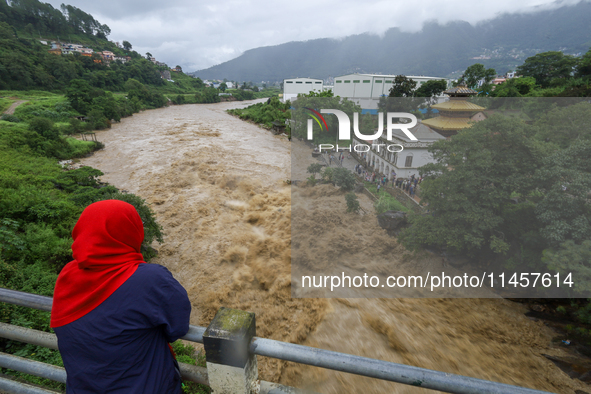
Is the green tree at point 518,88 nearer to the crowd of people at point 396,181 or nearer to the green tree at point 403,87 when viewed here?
the green tree at point 403,87

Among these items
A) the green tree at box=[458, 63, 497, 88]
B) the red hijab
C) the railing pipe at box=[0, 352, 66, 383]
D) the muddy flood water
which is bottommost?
the muddy flood water

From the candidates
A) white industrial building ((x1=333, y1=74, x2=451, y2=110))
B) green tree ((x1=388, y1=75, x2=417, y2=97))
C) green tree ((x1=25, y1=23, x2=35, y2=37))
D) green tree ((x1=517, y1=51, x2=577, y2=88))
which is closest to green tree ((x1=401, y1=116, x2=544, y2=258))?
green tree ((x1=388, y1=75, x2=417, y2=97))

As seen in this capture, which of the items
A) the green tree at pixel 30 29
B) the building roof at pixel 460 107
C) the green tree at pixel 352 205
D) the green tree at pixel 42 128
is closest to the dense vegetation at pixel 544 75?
the building roof at pixel 460 107

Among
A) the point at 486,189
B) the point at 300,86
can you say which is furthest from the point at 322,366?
the point at 300,86

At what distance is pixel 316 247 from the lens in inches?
430

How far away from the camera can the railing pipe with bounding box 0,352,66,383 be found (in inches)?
69.5

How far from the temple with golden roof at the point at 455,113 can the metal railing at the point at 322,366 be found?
537 inches

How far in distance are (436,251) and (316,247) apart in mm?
4138

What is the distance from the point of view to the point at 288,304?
7.95 m

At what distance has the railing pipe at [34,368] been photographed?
1765mm

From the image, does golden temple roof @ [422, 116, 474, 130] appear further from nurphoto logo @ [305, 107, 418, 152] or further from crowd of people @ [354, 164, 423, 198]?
crowd of people @ [354, 164, 423, 198]

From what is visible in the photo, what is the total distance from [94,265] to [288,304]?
7.05 metres

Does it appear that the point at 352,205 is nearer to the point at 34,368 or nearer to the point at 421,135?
the point at 421,135

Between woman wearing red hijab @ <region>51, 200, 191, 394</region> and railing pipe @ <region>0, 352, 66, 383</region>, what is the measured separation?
14.9 inches
